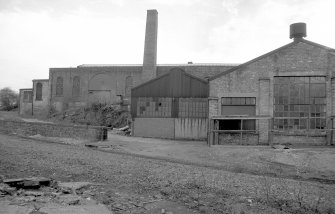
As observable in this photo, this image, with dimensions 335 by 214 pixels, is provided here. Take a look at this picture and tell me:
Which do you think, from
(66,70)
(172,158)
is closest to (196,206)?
(172,158)

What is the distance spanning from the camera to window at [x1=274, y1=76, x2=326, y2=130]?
1811 centimetres

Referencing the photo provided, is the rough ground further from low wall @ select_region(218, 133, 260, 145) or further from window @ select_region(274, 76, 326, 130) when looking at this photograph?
window @ select_region(274, 76, 326, 130)

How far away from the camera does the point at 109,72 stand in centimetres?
3950

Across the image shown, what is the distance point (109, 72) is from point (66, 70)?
5.81m

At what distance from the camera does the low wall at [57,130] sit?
18.9 meters

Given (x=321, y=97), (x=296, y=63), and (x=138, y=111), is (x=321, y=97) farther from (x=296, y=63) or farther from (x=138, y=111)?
(x=138, y=111)

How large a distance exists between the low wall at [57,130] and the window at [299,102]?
1043 cm

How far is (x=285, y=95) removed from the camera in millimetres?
18531

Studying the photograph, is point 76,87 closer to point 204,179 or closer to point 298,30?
point 298,30

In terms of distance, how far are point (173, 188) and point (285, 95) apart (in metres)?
13.3

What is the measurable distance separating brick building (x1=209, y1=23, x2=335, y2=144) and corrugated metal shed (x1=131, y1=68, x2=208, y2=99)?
492 centimetres

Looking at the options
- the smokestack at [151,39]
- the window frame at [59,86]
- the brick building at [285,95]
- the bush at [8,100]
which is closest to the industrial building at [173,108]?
the brick building at [285,95]

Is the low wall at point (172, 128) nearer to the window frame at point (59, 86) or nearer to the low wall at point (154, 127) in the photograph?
the low wall at point (154, 127)

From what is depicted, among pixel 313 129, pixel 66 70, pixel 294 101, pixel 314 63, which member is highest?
pixel 66 70
